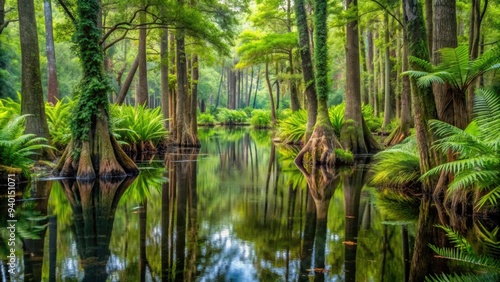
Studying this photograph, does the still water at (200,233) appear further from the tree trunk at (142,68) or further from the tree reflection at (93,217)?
the tree trunk at (142,68)

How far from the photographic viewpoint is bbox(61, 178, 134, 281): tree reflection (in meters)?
4.08

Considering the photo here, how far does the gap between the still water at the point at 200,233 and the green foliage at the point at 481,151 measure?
3.60ft

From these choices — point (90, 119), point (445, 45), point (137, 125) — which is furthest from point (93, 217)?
point (137, 125)

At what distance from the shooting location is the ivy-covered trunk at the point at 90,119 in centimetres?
921

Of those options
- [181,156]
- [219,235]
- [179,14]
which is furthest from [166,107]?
[219,235]

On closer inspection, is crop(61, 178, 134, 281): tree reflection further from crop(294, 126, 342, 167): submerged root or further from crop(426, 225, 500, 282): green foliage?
crop(294, 126, 342, 167): submerged root

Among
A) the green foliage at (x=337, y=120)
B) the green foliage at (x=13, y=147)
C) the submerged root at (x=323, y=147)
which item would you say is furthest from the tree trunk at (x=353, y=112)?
the green foliage at (x=13, y=147)

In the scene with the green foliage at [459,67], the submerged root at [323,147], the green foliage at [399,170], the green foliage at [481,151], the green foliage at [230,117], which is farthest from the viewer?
the green foliage at [230,117]

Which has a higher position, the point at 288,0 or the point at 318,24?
the point at 288,0

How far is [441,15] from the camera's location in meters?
7.63

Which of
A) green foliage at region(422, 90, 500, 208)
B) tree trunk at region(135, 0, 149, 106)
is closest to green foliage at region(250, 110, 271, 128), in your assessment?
tree trunk at region(135, 0, 149, 106)

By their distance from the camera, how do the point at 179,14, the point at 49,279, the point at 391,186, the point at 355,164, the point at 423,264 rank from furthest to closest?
the point at 355,164
the point at 179,14
the point at 391,186
the point at 423,264
the point at 49,279

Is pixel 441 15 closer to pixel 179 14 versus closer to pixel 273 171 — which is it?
pixel 273 171

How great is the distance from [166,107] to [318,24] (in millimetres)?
8943
